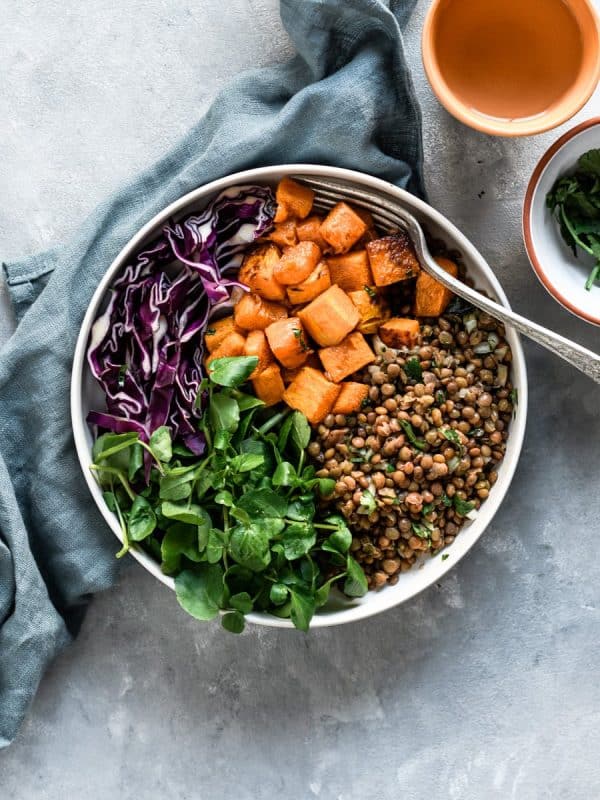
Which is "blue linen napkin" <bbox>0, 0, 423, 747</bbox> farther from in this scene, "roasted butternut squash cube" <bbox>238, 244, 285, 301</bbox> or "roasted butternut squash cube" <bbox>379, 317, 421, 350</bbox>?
"roasted butternut squash cube" <bbox>379, 317, 421, 350</bbox>

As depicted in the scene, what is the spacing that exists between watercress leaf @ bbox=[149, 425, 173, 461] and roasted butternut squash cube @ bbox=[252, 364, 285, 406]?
25 cm

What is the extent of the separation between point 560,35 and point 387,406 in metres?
1.02

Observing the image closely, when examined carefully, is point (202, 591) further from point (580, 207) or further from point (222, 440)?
point (580, 207)

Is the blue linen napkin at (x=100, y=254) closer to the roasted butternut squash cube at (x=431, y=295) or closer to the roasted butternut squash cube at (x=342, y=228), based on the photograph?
the roasted butternut squash cube at (x=342, y=228)

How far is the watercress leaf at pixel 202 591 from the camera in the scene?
6.70 feet

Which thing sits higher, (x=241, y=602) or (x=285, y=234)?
(x=285, y=234)

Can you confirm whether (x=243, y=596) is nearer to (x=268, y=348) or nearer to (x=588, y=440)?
(x=268, y=348)

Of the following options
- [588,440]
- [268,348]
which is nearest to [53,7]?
[268,348]

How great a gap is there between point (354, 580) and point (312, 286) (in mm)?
728

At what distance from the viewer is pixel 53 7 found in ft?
7.72

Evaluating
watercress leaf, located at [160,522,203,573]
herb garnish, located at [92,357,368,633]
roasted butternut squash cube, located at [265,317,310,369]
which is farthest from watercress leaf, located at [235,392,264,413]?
watercress leaf, located at [160,522,203,573]

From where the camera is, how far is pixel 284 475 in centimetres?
201

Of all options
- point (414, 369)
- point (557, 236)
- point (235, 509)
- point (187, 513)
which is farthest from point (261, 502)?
point (557, 236)

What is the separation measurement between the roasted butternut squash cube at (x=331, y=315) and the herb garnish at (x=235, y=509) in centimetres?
19
